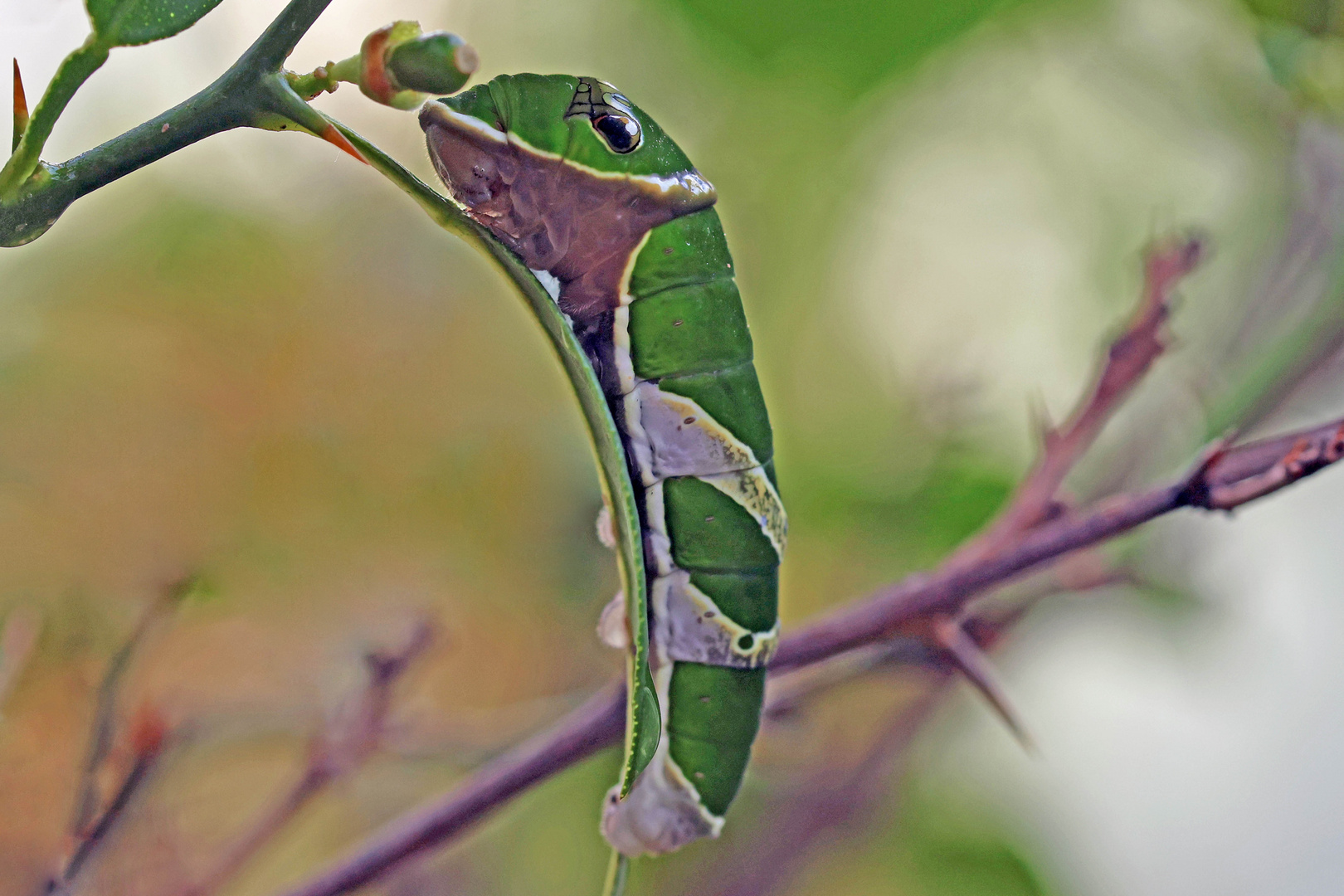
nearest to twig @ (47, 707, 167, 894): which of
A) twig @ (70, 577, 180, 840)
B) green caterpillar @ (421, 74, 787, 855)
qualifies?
twig @ (70, 577, 180, 840)

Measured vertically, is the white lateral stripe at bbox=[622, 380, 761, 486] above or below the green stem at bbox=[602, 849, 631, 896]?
above

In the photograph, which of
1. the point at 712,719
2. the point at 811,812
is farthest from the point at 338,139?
the point at 811,812

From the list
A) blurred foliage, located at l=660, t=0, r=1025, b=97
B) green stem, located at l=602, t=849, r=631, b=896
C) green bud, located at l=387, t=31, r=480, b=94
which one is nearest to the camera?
green bud, located at l=387, t=31, r=480, b=94

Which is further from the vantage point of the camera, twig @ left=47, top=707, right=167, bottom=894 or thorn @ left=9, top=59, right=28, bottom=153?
twig @ left=47, top=707, right=167, bottom=894

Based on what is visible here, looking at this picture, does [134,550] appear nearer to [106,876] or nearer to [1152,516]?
[106,876]

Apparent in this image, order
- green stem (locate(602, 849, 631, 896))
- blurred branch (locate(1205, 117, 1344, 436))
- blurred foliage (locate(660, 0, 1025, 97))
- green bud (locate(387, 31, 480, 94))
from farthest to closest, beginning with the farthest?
blurred foliage (locate(660, 0, 1025, 97))
blurred branch (locate(1205, 117, 1344, 436))
green stem (locate(602, 849, 631, 896))
green bud (locate(387, 31, 480, 94))

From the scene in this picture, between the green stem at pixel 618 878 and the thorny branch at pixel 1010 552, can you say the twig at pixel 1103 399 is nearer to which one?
the thorny branch at pixel 1010 552

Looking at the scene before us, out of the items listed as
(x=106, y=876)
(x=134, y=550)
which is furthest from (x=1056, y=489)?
(x=134, y=550)

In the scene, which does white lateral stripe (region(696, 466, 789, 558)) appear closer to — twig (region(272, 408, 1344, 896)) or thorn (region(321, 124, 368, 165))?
twig (region(272, 408, 1344, 896))
